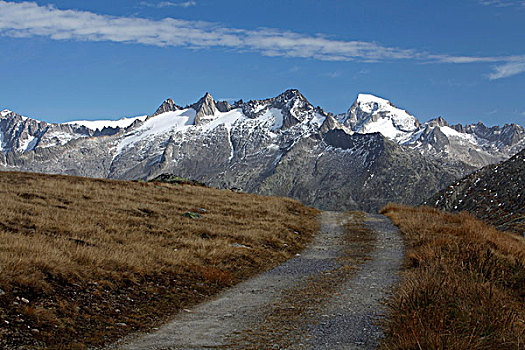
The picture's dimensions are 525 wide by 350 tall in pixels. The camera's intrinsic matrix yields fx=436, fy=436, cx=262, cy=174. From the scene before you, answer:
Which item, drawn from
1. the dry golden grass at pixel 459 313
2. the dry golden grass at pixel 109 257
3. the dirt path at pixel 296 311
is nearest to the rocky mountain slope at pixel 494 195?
the dry golden grass at pixel 109 257

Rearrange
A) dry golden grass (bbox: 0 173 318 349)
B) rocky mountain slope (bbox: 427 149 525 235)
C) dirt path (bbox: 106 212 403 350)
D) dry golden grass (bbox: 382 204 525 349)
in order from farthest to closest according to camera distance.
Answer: rocky mountain slope (bbox: 427 149 525 235) < dry golden grass (bbox: 0 173 318 349) < dirt path (bbox: 106 212 403 350) < dry golden grass (bbox: 382 204 525 349)

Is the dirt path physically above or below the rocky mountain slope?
below

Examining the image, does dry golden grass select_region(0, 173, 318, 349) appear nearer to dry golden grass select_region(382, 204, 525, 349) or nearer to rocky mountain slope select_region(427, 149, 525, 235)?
dry golden grass select_region(382, 204, 525, 349)

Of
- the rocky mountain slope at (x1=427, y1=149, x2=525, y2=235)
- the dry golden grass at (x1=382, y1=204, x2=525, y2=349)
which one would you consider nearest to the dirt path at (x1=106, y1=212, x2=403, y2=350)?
the dry golden grass at (x1=382, y1=204, x2=525, y2=349)

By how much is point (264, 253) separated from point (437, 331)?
12129 mm

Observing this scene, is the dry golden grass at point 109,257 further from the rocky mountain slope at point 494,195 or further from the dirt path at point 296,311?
the rocky mountain slope at point 494,195

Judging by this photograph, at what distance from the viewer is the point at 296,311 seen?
33.5 feet

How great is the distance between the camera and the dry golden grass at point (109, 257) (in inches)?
353

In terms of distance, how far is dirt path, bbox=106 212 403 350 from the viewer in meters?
8.12

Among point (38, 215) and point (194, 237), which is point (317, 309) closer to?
point (194, 237)

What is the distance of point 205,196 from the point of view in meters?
36.7

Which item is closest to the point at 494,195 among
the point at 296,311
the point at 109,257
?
the point at 296,311

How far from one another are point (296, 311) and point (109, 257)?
6288 millimetres

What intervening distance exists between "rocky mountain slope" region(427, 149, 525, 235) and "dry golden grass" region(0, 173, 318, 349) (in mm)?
15175
